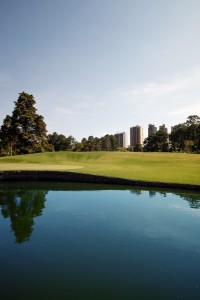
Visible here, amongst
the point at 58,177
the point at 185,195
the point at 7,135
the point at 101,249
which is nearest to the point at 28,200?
the point at 58,177

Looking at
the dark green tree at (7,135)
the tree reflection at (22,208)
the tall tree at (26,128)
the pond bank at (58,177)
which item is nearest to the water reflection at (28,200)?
the tree reflection at (22,208)

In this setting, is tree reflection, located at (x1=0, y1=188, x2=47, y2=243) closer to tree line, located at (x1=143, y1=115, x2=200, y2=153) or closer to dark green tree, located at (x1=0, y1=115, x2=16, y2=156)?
dark green tree, located at (x1=0, y1=115, x2=16, y2=156)

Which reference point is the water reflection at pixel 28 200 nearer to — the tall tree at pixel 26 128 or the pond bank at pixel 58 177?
the pond bank at pixel 58 177

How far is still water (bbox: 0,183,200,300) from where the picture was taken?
279 inches

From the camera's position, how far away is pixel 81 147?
307ft

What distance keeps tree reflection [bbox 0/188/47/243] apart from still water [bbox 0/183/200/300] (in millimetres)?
51

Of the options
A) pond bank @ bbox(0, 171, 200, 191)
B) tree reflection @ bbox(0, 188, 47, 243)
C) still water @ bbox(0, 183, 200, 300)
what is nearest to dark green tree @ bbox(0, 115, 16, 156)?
pond bank @ bbox(0, 171, 200, 191)

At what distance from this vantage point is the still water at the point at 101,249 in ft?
23.2

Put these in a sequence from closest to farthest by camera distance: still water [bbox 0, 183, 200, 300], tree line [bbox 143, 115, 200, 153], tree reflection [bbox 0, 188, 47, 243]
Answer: still water [bbox 0, 183, 200, 300], tree reflection [bbox 0, 188, 47, 243], tree line [bbox 143, 115, 200, 153]

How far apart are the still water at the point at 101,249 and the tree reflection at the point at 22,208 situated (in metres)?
0.05

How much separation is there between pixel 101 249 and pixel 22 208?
28.6ft

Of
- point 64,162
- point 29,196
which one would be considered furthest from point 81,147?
point 29,196

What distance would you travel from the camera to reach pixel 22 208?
16.8 m

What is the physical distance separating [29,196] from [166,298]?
15.8m
